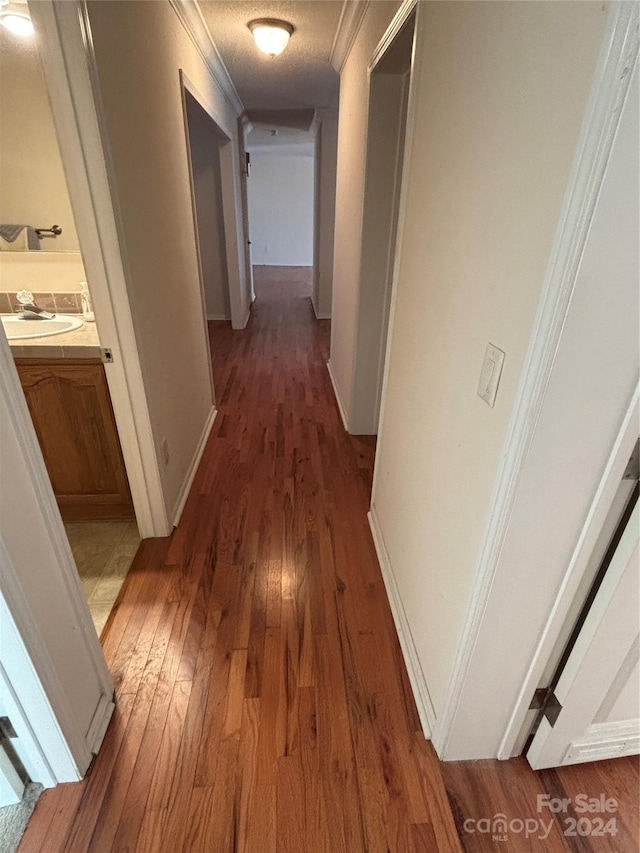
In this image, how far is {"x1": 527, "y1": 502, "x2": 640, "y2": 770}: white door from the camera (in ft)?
2.93

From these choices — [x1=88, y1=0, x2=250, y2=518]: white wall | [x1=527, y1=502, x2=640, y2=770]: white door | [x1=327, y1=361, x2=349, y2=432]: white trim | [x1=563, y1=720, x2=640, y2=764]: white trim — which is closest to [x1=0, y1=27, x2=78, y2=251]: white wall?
[x1=88, y1=0, x2=250, y2=518]: white wall

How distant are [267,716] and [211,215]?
4935 millimetres

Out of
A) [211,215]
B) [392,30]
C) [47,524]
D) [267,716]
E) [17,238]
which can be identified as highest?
[392,30]

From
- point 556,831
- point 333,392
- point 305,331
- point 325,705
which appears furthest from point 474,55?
point 305,331

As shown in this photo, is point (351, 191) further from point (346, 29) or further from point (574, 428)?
point (574, 428)

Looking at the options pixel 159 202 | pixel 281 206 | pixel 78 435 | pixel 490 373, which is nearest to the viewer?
pixel 490 373

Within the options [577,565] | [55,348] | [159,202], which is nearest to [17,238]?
[159,202]

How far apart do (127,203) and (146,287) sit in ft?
1.02

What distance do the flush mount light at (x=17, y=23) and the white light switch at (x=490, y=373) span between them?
233 centimetres

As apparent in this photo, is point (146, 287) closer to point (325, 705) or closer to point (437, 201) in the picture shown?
point (437, 201)

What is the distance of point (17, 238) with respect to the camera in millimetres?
2090

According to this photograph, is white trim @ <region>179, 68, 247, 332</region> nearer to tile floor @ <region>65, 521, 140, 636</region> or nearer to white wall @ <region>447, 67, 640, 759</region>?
tile floor @ <region>65, 521, 140, 636</region>

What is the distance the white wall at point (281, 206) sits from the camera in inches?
343

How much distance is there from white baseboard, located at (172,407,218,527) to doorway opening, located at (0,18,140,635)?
20 centimetres
